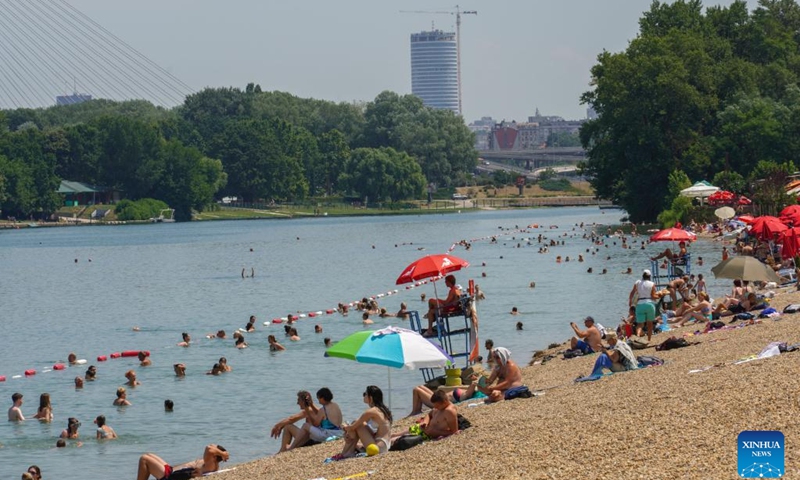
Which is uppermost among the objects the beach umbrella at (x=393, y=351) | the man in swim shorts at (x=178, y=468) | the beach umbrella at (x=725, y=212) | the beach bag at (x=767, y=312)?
the beach umbrella at (x=725, y=212)

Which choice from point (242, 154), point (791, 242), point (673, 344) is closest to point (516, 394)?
point (673, 344)

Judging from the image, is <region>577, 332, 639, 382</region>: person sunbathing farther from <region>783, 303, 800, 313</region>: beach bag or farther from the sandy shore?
<region>783, 303, 800, 313</region>: beach bag

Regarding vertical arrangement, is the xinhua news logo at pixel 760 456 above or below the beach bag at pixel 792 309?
above

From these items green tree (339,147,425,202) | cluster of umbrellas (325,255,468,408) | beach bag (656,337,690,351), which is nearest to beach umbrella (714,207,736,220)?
beach bag (656,337,690,351)

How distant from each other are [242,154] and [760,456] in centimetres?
15483

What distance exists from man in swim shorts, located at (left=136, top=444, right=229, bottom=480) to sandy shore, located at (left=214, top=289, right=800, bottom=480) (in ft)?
0.89

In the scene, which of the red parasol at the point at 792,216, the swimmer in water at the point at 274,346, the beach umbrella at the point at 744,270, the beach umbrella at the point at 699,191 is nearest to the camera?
the beach umbrella at the point at 744,270

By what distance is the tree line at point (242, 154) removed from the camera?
153 metres

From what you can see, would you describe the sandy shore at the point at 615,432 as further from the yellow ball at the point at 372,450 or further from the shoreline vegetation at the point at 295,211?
the shoreline vegetation at the point at 295,211

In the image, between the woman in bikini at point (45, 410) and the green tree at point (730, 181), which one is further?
the green tree at point (730, 181)

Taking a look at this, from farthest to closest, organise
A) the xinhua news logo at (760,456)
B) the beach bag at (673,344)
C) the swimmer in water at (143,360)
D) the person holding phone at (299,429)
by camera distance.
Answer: the swimmer in water at (143,360)
the beach bag at (673,344)
the person holding phone at (299,429)
the xinhua news logo at (760,456)

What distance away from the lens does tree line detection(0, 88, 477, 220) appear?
6038 inches

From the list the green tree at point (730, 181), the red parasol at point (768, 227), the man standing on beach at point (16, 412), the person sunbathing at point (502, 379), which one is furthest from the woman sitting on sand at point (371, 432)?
the green tree at point (730, 181)

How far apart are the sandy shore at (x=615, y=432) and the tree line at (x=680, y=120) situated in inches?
Answer: 2398
